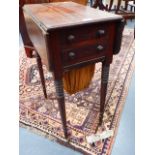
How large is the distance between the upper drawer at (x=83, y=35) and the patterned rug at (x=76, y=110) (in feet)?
2.37

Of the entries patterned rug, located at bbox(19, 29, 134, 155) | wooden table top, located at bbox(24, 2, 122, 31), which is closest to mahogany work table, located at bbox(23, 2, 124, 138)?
wooden table top, located at bbox(24, 2, 122, 31)

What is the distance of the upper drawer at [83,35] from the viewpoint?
81cm

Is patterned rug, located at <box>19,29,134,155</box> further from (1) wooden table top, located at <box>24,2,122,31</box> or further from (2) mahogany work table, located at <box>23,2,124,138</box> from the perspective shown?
(1) wooden table top, located at <box>24,2,122,31</box>

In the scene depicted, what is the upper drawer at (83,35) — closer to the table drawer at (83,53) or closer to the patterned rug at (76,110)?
the table drawer at (83,53)

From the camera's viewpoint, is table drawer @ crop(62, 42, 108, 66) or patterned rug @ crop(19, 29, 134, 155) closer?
table drawer @ crop(62, 42, 108, 66)

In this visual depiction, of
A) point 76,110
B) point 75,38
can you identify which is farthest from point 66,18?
point 76,110

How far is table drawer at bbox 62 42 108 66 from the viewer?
869 mm

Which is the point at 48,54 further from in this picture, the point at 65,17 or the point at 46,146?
the point at 46,146

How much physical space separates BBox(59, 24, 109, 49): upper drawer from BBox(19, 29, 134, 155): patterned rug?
722mm

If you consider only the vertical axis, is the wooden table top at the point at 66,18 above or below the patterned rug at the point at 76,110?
above

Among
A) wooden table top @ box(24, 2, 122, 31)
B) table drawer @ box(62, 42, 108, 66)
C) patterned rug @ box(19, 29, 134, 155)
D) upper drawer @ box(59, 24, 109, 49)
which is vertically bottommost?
patterned rug @ box(19, 29, 134, 155)

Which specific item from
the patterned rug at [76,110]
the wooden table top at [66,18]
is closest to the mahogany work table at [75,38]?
the wooden table top at [66,18]

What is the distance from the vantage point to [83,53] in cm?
91
